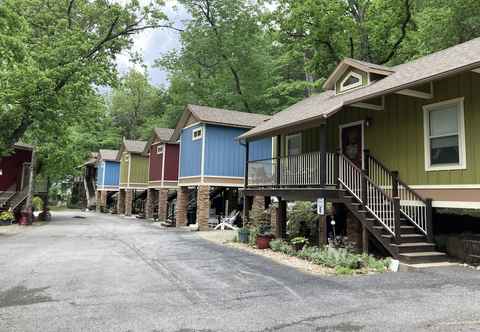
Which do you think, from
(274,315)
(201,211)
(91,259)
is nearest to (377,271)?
(274,315)

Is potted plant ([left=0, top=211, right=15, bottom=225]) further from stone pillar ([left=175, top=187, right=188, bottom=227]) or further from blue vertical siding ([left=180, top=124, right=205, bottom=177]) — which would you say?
blue vertical siding ([left=180, top=124, right=205, bottom=177])

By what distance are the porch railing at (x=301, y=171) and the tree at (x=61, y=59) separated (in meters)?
11.7

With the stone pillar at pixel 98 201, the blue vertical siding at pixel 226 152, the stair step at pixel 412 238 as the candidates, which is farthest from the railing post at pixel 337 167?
the stone pillar at pixel 98 201

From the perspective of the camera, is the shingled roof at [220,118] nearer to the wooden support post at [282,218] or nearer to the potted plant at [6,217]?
the wooden support post at [282,218]

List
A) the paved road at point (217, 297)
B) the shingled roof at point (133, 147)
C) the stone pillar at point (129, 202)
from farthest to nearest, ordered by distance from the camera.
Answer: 1. the shingled roof at point (133, 147)
2. the stone pillar at point (129, 202)
3. the paved road at point (217, 297)

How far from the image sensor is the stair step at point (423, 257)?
8.11 meters

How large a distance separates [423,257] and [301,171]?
14.6 ft

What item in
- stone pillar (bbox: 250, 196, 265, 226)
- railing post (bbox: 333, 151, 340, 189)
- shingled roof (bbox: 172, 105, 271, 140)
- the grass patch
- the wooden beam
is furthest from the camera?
shingled roof (bbox: 172, 105, 271, 140)

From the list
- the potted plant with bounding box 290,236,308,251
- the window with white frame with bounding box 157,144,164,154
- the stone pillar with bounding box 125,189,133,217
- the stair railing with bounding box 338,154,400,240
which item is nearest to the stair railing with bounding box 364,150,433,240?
the stair railing with bounding box 338,154,400,240

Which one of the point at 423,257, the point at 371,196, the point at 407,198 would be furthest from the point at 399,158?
the point at 423,257

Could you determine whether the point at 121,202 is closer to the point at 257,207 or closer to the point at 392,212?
the point at 257,207

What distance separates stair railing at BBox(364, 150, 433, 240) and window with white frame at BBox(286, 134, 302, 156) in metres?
3.83

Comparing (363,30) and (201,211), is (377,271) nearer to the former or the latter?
(201,211)

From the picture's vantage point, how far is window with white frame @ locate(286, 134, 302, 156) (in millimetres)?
14531
